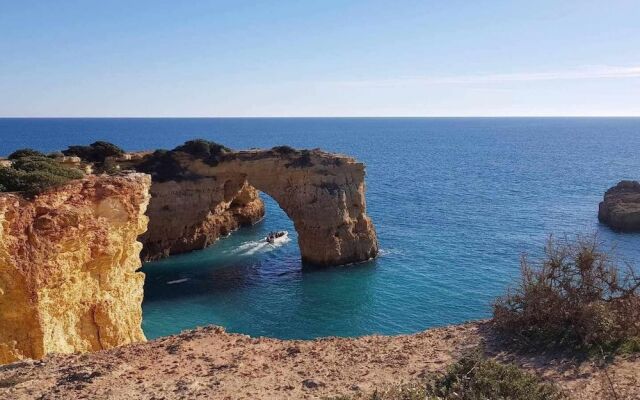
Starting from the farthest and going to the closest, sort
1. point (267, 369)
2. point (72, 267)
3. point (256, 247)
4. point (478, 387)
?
point (256, 247)
point (72, 267)
point (267, 369)
point (478, 387)

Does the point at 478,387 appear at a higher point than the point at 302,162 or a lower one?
lower

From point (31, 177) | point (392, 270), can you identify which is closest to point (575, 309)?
point (31, 177)

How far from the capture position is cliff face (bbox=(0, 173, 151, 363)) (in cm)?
1877

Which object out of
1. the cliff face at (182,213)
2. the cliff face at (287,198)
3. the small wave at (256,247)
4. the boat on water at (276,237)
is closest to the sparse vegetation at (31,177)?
the cliff face at (182,213)

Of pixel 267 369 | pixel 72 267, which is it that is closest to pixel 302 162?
pixel 72 267

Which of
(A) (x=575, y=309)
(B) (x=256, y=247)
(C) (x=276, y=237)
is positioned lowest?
(B) (x=256, y=247)

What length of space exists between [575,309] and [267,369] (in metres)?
9.88

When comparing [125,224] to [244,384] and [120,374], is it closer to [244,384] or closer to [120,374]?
[120,374]

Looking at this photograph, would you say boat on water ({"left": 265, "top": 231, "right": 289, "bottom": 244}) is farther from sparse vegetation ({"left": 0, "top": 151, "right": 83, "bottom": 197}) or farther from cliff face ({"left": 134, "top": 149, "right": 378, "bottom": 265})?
sparse vegetation ({"left": 0, "top": 151, "right": 83, "bottom": 197})

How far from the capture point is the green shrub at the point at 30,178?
20.0 metres

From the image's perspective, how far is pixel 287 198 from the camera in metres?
49.3

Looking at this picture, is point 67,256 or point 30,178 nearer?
point 30,178

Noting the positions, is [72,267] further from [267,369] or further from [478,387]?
[478,387]

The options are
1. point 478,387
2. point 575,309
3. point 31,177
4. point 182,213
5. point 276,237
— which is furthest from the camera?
point 276,237
